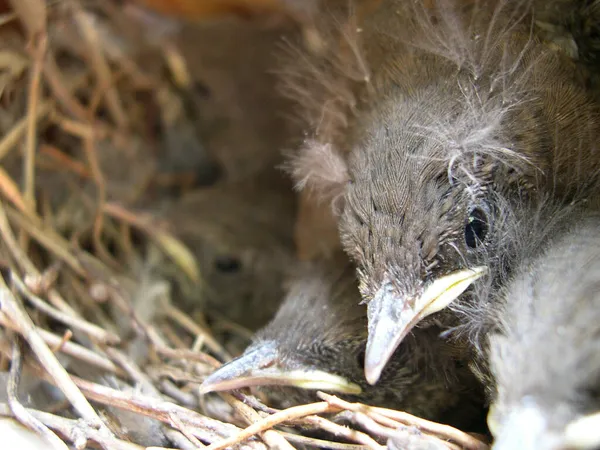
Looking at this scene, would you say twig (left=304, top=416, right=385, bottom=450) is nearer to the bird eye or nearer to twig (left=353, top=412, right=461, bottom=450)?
twig (left=353, top=412, right=461, bottom=450)

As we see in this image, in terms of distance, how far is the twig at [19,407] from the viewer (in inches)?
38.0

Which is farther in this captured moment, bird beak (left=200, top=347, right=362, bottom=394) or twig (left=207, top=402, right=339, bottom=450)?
bird beak (left=200, top=347, right=362, bottom=394)

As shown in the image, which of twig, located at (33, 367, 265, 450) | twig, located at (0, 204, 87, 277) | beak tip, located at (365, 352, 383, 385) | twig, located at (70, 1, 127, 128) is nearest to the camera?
beak tip, located at (365, 352, 383, 385)

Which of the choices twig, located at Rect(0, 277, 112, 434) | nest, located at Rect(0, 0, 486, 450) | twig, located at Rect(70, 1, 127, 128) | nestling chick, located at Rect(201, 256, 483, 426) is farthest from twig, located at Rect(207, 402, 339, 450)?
twig, located at Rect(70, 1, 127, 128)

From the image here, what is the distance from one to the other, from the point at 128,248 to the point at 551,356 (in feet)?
3.81

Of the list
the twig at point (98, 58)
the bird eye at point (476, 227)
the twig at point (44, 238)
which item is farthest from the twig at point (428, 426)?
the twig at point (98, 58)

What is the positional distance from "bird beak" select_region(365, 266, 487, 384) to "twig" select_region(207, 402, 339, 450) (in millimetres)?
137

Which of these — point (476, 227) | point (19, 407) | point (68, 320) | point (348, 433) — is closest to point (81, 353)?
point (68, 320)

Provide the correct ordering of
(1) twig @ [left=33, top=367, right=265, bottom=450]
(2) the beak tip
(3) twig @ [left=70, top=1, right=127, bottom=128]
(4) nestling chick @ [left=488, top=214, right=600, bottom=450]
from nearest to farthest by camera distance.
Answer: (4) nestling chick @ [left=488, top=214, right=600, bottom=450] → (2) the beak tip → (1) twig @ [left=33, top=367, right=265, bottom=450] → (3) twig @ [left=70, top=1, right=127, bottom=128]

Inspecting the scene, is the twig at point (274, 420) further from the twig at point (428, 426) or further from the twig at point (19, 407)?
the twig at point (19, 407)

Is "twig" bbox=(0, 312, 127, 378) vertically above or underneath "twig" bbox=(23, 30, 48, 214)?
underneath

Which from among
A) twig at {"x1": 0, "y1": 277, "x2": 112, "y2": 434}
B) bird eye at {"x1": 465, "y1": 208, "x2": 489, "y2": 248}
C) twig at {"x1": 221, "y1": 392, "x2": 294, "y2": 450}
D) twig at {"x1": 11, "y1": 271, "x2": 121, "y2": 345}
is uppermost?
bird eye at {"x1": 465, "y1": 208, "x2": 489, "y2": 248}

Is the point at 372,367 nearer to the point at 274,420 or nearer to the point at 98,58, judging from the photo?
the point at 274,420

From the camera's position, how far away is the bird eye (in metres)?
1.00
